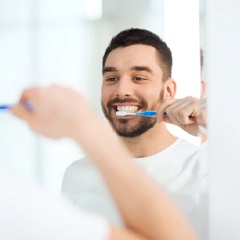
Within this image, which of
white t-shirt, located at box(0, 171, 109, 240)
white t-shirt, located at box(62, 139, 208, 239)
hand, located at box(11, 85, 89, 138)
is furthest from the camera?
white t-shirt, located at box(62, 139, 208, 239)

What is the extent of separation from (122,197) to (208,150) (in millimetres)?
260

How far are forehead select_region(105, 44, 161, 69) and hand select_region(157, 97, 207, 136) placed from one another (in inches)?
3.1

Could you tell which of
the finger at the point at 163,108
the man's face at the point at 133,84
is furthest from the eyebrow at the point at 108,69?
the finger at the point at 163,108

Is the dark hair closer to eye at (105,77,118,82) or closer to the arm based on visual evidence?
eye at (105,77,118,82)

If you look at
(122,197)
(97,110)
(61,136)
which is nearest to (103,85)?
(97,110)

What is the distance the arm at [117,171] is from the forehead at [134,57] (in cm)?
15

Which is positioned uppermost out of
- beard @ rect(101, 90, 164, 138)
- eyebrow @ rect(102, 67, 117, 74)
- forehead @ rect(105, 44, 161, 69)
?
forehead @ rect(105, 44, 161, 69)

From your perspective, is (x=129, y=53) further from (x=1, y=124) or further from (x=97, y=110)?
(x=1, y=124)

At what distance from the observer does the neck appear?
2.86 ft

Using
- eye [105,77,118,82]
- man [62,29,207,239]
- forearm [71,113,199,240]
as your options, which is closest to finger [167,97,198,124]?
man [62,29,207,239]

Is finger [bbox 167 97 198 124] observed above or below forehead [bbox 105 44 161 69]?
below

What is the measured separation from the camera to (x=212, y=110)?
0.88 meters

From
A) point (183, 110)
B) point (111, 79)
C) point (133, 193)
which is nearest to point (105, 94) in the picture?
point (111, 79)

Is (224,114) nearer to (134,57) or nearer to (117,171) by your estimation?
(134,57)
